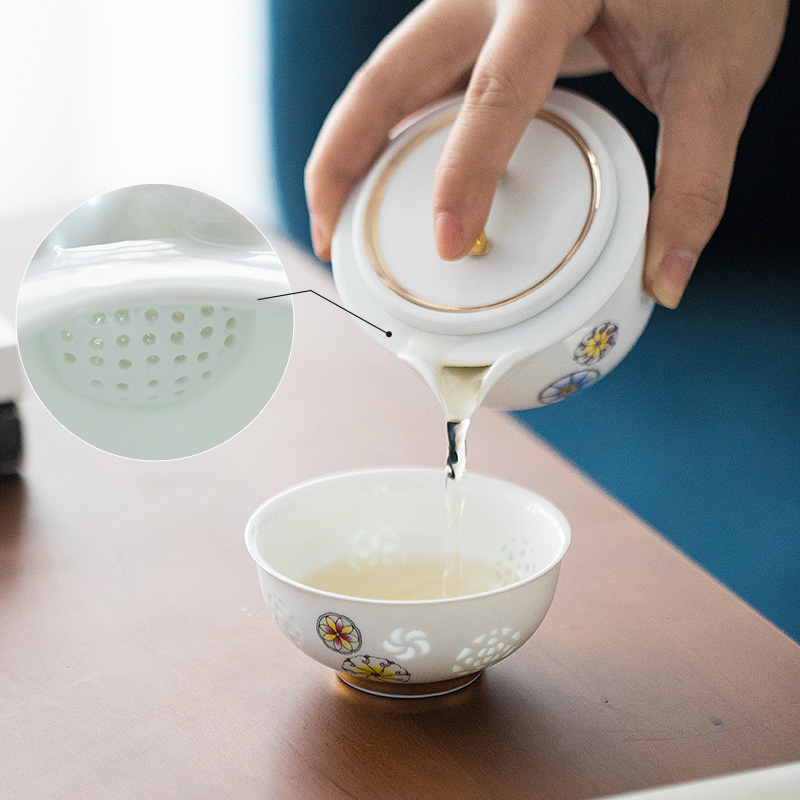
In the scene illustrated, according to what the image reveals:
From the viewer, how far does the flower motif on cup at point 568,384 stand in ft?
2.22

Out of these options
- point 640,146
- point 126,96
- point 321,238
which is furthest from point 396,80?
point 126,96

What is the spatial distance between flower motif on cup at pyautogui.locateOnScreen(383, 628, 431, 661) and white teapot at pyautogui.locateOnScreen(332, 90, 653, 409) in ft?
0.52

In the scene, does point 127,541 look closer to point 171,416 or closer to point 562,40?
point 171,416

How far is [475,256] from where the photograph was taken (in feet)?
2.22

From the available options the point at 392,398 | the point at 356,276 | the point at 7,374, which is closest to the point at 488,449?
the point at 392,398

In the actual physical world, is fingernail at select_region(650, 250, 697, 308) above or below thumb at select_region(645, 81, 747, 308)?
below

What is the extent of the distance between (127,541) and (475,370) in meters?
0.29

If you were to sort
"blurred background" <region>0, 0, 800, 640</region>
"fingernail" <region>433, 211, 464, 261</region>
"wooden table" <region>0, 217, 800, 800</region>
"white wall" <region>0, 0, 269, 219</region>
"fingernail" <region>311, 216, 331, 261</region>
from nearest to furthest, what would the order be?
"wooden table" <region>0, 217, 800, 800</region>, "fingernail" <region>433, 211, 464, 261</region>, "fingernail" <region>311, 216, 331, 261</region>, "blurred background" <region>0, 0, 800, 640</region>, "white wall" <region>0, 0, 269, 219</region>

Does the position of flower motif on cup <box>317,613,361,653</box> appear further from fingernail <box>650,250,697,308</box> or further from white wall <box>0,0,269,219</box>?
white wall <box>0,0,269,219</box>

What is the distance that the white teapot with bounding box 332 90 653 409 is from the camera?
25.0 inches

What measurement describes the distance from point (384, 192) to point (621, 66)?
11.6 inches

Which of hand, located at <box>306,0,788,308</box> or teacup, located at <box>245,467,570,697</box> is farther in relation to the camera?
hand, located at <box>306,0,788,308</box>

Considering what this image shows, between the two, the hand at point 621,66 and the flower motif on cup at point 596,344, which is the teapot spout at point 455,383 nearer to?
the flower motif on cup at point 596,344

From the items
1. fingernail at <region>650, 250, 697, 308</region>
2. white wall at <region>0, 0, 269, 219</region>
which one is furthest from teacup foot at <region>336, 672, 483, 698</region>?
white wall at <region>0, 0, 269, 219</region>
